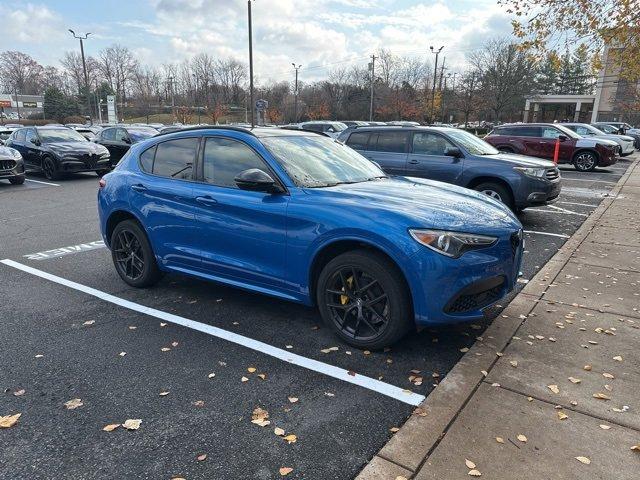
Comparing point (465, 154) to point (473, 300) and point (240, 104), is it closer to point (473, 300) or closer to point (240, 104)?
point (473, 300)

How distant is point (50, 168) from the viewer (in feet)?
49.3

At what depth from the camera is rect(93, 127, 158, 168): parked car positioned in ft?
58.5

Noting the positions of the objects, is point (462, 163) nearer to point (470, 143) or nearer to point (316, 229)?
point (470, 143)

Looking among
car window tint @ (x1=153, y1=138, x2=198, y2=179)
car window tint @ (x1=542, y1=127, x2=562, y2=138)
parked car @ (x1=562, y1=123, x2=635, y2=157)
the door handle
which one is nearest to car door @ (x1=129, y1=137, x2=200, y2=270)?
car window tint @ (x1=153, y1=138, x2=198, y2=179)

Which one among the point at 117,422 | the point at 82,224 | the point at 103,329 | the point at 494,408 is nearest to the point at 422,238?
the point at 494,408

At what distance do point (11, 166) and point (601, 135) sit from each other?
22.8m

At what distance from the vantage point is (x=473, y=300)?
358cm

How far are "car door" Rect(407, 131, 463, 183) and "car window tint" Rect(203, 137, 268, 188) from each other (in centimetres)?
545

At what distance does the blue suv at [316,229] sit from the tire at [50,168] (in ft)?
37.3

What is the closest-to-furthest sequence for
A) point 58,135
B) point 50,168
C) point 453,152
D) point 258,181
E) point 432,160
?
point 258,181, point 453,152, point 432,160, point 50,168, point 58,135

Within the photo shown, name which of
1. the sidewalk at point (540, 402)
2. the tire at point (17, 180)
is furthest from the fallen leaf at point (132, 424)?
the tire at point (17, 180)

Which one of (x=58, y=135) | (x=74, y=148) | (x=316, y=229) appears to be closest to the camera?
(x=316, y=229)

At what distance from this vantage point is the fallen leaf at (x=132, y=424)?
9.32 ft

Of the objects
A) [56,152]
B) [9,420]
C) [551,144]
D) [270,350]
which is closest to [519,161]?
[270,350]
